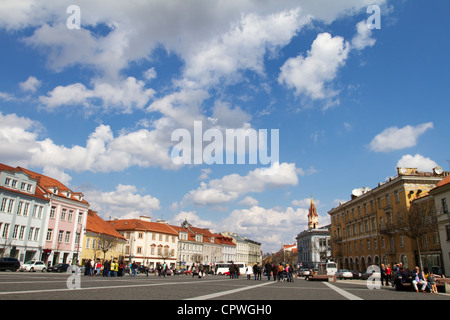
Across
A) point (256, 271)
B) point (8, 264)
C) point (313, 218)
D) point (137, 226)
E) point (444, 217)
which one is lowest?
point (256, 271)

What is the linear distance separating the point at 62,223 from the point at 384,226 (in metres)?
46.6

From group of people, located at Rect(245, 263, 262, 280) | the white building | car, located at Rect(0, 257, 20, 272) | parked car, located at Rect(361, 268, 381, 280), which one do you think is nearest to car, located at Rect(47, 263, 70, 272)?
car, located at Rect(0, 257, 20, 272)

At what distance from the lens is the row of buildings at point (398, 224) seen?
37.8m

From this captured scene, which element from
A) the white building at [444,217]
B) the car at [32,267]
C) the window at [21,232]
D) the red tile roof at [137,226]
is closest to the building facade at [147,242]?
the red tile roof at [137,226]

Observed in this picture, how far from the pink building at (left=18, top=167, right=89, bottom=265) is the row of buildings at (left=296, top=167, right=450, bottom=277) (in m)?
44.0

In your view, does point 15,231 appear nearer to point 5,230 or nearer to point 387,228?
point 5,230

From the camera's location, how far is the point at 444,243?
38625 mm

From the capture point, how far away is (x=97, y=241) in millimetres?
59219

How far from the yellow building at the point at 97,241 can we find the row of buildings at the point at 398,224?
3934 cm

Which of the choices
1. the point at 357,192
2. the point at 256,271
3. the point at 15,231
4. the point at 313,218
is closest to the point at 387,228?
the point at 357,192

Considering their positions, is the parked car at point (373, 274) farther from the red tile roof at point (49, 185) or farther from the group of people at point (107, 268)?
the red tile roof at point (49, 185)
